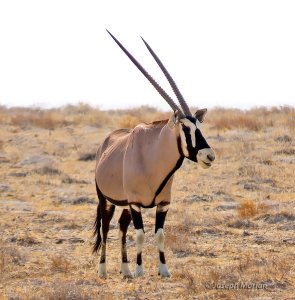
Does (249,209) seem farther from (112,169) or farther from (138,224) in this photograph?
(138,224)

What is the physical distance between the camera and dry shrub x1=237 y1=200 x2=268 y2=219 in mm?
13086

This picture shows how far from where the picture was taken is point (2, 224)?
42.7ft

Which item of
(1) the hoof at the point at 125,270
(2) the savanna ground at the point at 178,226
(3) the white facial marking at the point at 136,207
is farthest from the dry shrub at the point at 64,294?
(1) the hoof at the point at 125,270

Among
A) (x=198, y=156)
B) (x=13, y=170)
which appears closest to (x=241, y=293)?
(x=198, y=156)

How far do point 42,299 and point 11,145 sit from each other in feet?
62.7

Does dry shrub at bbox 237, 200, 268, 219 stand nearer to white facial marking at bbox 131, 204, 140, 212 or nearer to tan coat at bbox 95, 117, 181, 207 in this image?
tan coat at bbox 95, 117, 181, 207

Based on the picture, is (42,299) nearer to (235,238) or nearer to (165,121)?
(165,121)

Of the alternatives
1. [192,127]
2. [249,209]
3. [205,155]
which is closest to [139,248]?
[205,155]

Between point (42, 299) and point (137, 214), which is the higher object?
point (137, 214)

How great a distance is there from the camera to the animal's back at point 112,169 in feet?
30.4

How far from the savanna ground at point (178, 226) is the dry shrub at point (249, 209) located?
0.06 ft

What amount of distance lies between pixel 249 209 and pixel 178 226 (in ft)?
5.33

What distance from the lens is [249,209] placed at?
13203mm

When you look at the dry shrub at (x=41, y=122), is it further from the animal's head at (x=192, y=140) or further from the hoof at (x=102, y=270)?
the animal's head at (x=192, y=140)
